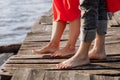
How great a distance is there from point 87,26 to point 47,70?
22.6 inches

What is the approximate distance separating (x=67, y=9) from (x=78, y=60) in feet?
1.82

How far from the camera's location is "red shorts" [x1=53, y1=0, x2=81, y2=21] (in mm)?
4059

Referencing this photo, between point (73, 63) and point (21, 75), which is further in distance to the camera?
Answer: point (73, 63)

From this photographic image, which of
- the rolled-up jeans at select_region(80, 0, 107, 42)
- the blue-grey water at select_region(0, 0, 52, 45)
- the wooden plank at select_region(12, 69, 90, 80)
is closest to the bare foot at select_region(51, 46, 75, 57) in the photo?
the rolled-up jeans at select_region(80, 0, 107, 42)

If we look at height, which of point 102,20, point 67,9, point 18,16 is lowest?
point 102,20

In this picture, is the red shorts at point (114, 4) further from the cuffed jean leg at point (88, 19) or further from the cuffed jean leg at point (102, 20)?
the cuffed jean leg at point (88, 19)

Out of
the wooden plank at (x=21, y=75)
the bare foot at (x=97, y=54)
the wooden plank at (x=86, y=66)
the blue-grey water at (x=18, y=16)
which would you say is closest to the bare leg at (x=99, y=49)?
the bare foot at (x=97, y=54)

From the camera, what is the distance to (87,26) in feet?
12.4

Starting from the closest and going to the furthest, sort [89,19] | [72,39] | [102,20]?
[89,19]
[102,20]
[72,39]

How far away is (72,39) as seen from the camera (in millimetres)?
4211

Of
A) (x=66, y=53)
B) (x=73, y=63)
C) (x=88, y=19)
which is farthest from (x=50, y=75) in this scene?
(x=66, y=53)

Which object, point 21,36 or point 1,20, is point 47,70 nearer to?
point 21,36

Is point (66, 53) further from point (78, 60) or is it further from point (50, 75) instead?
point (50, 75)

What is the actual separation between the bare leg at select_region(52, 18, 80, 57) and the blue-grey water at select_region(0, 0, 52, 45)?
4.11 meters
